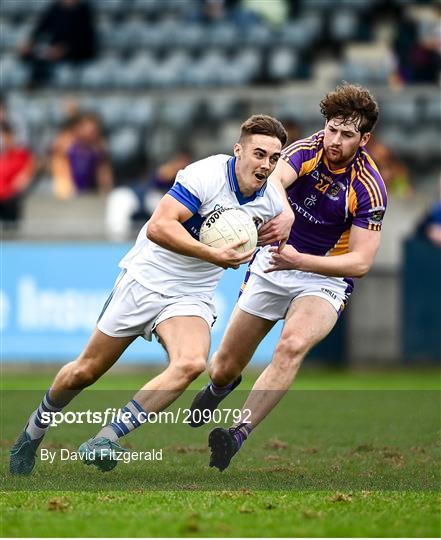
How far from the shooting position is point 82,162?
60.8 ft

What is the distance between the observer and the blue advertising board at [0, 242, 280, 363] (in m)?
16.4

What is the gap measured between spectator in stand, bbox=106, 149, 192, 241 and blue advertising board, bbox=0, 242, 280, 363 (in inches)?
34.6

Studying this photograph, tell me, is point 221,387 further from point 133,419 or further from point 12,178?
point 12,178

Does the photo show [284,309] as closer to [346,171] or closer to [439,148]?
[346,171]

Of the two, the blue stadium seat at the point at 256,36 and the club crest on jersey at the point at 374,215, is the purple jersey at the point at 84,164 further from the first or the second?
the club crest on jersey at the point at 374,215

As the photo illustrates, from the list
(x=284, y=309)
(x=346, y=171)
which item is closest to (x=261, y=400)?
(x=284, y=309)

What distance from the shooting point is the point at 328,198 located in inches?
369

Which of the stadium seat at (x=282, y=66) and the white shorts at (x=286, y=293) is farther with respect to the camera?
the stadium seat at (x=282, y=66)

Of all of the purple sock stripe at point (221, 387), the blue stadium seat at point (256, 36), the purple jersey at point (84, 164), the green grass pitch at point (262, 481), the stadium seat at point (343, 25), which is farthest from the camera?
the stadium seat at point (343, 25)

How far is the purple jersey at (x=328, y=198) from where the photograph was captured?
9.27 metres

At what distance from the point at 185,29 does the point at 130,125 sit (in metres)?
4.13

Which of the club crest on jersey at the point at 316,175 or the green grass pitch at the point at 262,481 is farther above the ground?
the club crest on jersey at the point at 316,175

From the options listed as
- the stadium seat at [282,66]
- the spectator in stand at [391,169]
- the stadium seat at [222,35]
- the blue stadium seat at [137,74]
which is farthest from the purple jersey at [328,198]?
the stadium seat at [222,35]

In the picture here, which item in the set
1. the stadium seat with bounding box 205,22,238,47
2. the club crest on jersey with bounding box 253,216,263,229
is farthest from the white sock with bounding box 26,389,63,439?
the stadium seat with bounding box 205,22,238,47
